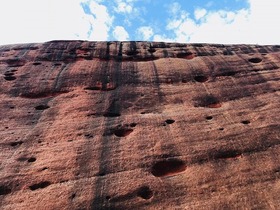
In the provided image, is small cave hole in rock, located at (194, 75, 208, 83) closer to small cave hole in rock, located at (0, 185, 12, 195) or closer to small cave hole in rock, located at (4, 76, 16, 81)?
small cave hole in rock, located at (4, 76, 16, 81)

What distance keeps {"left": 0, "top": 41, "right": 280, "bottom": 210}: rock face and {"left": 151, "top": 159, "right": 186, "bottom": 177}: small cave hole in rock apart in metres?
0.02

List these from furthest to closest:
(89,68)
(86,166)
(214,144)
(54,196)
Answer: (89,68)
(214,144)
(86,166)
(54,196)

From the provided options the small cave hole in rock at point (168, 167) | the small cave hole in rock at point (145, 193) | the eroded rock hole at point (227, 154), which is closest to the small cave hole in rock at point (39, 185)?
the small cave hole in rock at point (145, 193)

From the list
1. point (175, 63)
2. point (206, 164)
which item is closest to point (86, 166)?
point (206, 164)

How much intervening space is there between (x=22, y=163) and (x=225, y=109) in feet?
15.1

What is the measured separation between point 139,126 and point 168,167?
137 centimetres

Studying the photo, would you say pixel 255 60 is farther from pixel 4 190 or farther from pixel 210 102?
pixel 4 190

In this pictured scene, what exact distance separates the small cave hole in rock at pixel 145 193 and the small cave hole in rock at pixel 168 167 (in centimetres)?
50

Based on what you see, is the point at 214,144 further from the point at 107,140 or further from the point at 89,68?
the point at 89,68

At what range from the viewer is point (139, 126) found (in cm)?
829

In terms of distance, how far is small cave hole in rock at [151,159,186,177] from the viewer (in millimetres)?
7105

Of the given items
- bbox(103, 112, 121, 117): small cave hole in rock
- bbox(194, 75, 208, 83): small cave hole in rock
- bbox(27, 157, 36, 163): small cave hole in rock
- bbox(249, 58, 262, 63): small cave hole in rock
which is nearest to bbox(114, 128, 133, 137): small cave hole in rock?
bbox(103, 112, 121, 117): small cave hole in rock

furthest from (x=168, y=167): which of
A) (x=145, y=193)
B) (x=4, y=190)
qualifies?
(x=4, y=190)

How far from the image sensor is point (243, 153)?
24.5 ft
